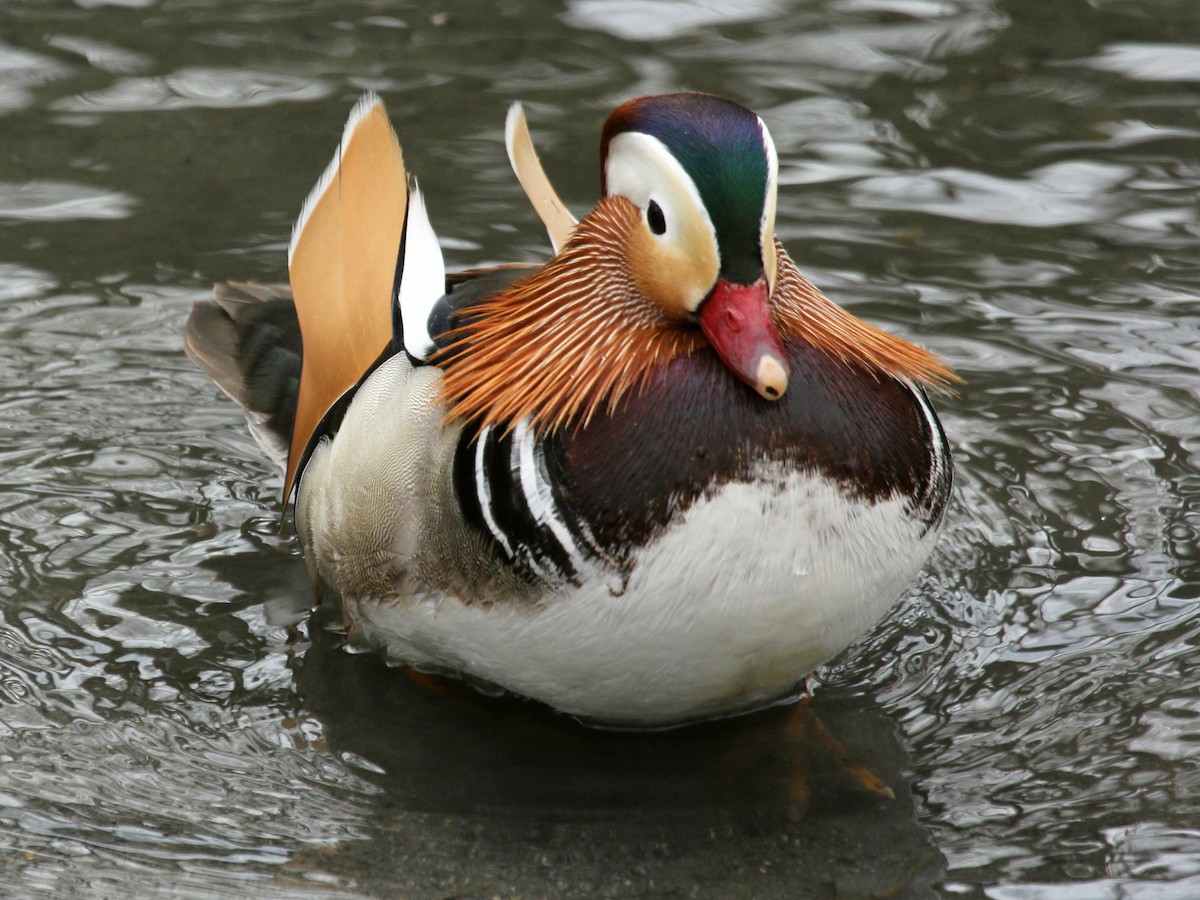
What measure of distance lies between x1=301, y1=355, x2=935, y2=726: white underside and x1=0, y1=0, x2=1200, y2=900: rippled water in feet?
1.09

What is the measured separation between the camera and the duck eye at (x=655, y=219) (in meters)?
3.57

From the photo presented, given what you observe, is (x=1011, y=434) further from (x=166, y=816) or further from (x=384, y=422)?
(x=166, y=816)

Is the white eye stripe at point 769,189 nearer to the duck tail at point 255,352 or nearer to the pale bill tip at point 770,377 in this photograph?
the pale bill tip at point 770,377

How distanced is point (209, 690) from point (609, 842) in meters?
1.22

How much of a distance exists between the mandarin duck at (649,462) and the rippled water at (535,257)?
0.33 metres

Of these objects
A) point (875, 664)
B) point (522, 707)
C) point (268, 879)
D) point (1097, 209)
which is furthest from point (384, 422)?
point (1097, 209)

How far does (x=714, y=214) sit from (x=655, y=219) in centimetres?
22

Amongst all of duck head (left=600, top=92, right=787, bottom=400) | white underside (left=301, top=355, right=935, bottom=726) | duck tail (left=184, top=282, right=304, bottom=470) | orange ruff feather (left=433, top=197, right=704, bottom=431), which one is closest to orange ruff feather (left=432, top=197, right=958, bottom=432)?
orange ruff feather (left=433, top=197, right=704, bottom=431)

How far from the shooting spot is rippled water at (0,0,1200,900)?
12.5 ft

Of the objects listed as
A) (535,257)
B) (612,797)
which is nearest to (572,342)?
(612,797)

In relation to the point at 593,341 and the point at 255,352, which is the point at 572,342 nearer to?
the point at 593,341

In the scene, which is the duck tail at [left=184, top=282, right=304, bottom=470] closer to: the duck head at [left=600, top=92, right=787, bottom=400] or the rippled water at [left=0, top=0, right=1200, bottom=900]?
the rippled water at [left=0, top=0, right=1200, bottom=900]

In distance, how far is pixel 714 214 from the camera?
3.42m

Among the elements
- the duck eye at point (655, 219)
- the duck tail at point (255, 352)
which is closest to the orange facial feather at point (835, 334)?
the duck eye at point (655, 219)
